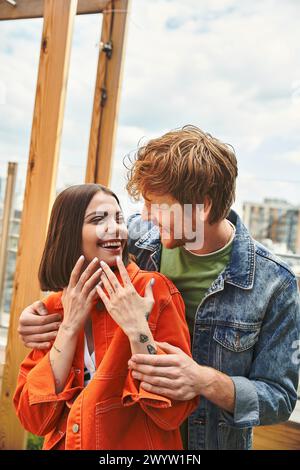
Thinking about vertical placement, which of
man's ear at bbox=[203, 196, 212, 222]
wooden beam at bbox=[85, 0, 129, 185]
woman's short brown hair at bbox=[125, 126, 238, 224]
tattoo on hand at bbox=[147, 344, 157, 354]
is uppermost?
wooden beam at bbox=[85, 0, 129, 185]

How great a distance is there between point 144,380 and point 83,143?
930 mm

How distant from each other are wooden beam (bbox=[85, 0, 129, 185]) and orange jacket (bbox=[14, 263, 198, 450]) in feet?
1.85

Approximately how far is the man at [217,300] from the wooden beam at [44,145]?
0.48 meters

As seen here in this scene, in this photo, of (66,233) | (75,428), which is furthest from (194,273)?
(75,428)

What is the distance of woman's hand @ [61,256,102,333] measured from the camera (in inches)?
39.8

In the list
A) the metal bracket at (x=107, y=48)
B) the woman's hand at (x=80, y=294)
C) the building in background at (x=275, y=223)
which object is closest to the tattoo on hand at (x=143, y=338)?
the woman's hand at (x=80, y=294)

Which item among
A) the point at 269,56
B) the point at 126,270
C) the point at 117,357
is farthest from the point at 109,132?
the point at 117,357

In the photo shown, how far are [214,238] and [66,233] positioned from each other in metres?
0.34

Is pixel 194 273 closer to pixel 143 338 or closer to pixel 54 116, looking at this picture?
pixel 143 338

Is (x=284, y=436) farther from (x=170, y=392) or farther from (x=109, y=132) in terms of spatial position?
(x=109, y=132)

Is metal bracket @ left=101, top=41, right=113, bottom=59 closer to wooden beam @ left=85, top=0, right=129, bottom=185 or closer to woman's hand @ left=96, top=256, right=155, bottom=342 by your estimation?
wooden beam @ left=85, top=0, right=129, bottom=185

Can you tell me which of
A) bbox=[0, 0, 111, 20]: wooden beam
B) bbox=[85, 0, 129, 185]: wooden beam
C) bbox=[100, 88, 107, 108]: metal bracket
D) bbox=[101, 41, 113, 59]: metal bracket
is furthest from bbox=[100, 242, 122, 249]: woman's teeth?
bbox=[0, 0, 111, 20]: wooden beam

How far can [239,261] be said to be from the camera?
1.11 m

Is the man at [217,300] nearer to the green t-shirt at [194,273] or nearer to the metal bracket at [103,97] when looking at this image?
the green t-shirt at [194,273]
